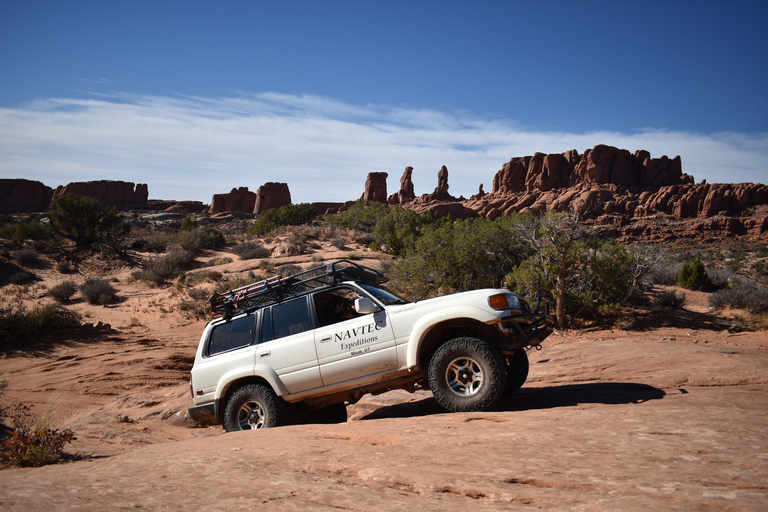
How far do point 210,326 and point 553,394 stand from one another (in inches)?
198

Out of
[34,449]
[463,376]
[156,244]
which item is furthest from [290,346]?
[156,244]

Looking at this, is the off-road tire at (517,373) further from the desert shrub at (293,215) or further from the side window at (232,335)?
the desert shrub at (293,215)

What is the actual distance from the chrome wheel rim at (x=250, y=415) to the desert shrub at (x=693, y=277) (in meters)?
22.4

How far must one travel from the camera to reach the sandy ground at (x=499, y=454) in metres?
2.92

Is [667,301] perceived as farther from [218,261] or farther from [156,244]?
[156,244]

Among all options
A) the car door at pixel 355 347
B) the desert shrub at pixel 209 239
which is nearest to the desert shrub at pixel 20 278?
the desert shrub at pixel 209 239

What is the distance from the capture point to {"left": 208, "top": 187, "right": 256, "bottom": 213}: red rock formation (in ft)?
361

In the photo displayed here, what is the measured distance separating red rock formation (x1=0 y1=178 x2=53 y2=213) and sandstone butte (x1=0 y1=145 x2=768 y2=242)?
0.16m

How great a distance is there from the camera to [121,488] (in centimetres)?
335

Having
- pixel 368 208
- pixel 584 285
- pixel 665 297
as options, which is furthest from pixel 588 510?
pixel 368 208

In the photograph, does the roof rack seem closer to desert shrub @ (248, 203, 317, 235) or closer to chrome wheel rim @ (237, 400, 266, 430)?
chrome wheel rim @ (237, 400, 266, 430)

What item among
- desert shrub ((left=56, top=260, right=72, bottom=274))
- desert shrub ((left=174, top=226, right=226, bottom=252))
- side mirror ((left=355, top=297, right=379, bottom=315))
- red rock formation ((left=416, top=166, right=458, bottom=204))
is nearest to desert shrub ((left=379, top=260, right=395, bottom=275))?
desert shrub ((left=174, top=226, right=226, bottom=252))

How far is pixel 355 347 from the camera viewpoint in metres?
5.93

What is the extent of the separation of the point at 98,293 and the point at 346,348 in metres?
20.5
